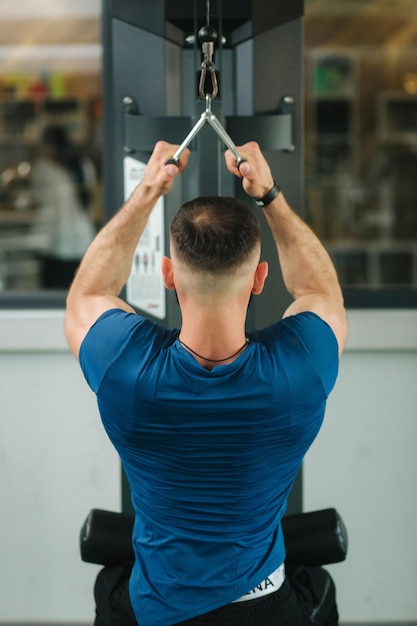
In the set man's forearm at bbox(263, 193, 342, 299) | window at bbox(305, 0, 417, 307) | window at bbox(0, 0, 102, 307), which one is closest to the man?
man's forearm at bbox(263, 193, 342, 299)

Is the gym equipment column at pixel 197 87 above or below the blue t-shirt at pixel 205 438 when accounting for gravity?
above

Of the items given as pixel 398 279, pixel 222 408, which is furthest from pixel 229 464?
pixel 398 279

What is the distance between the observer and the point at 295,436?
1421mm

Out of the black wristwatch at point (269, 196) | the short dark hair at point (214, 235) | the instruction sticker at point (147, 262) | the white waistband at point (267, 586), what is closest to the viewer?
the short dark hair at point (214, 235)

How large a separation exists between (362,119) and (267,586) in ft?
19.7

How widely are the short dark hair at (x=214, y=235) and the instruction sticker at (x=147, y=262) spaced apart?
2.02 feet

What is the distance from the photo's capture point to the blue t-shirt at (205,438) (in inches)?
54.1

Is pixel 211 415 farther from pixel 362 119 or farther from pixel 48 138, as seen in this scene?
pixel 362 119

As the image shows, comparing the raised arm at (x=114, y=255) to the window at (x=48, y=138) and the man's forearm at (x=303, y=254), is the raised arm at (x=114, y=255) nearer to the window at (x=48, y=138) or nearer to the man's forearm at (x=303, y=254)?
the man's forearm at (x=303, y=254)

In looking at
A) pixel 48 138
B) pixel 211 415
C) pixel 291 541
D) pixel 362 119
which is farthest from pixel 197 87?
pixel 362 119

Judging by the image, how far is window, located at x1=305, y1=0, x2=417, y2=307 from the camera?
6.83 meters

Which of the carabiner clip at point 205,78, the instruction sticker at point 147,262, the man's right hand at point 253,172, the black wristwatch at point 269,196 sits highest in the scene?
the carabiner clip at point 205,78

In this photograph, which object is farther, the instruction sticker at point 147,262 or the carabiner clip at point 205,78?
the instruction sticker at point 147,262

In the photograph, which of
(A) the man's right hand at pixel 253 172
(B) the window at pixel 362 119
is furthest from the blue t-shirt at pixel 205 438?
(B) the window at pixel 362 119
